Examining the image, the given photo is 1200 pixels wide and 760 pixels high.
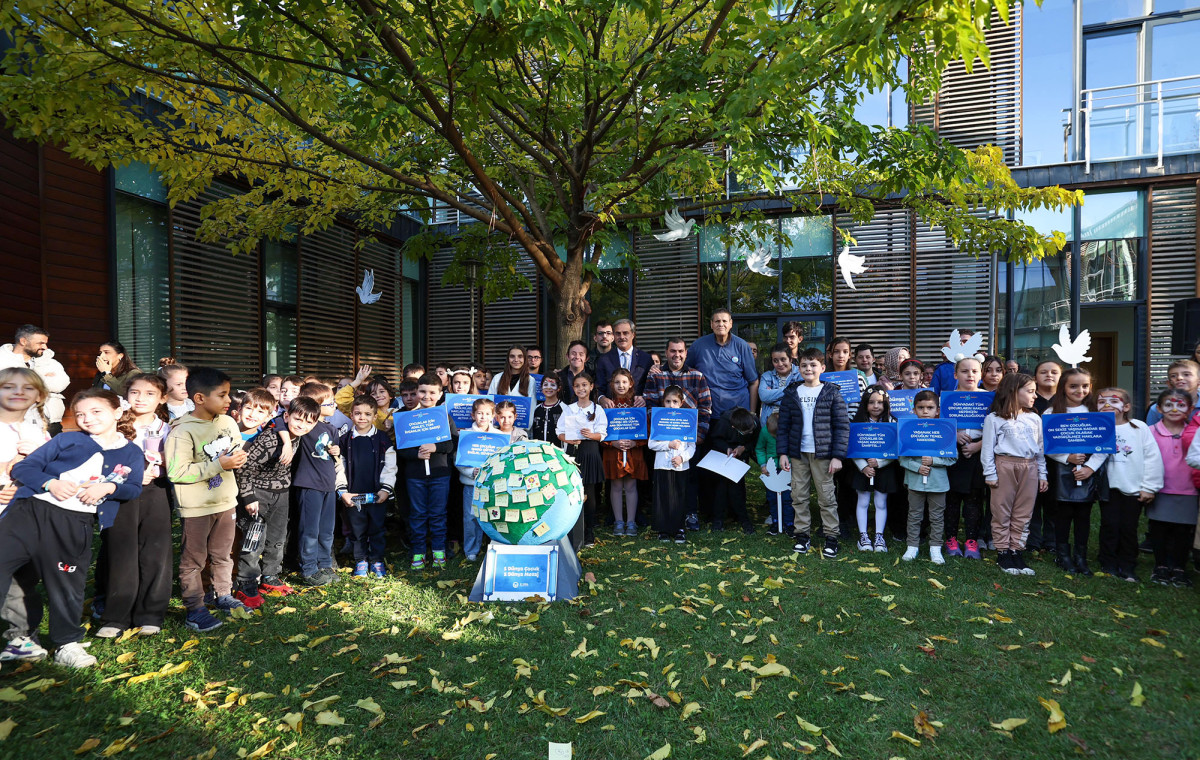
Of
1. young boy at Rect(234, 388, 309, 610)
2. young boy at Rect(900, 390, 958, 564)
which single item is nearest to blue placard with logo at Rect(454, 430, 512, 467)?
young boy at Rect(234, 388, 309, 610)

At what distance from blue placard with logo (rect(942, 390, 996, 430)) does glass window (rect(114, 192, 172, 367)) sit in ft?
33.0

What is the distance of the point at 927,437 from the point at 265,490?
5.84m

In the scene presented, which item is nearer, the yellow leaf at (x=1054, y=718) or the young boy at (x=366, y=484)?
the yellow leaf at (x=1054, y=718)

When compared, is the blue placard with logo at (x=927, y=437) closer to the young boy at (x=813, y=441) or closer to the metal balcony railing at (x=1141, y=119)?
the young boy at (x=813, y=441)

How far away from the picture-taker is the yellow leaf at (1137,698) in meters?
3.46

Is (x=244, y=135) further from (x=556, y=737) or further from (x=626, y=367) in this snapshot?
(x=556, y=737)

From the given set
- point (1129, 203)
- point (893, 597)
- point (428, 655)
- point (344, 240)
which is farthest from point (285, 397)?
point (1129, 203)

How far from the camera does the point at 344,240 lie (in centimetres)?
1327

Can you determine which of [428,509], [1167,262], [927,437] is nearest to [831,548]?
[927,437]

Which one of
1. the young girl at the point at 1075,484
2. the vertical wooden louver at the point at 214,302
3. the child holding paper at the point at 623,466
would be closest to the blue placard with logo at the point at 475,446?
the child holding paper at the point at 623,466

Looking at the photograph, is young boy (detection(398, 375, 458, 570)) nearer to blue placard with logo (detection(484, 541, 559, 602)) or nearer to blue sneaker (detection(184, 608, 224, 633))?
blue placard with logo (detection(484, 541, 559, 602))

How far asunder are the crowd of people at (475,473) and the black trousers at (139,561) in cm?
1

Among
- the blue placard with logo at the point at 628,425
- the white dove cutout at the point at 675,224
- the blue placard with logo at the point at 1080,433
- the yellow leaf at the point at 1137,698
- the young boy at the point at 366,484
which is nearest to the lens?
the yellow leaf at the point at 1137,698

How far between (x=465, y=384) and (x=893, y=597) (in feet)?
16.1
